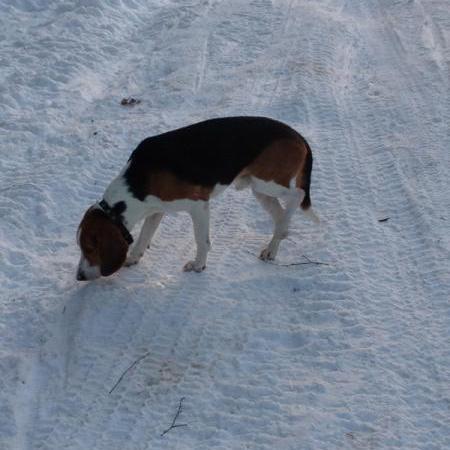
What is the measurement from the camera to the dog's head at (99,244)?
5.05 meters

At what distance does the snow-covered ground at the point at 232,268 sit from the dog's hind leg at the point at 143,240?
0.47ft

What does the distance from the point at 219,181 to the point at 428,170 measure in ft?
9.34

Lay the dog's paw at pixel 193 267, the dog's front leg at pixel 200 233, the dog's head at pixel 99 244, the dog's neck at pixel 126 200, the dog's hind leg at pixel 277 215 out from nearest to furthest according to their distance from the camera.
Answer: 1. the dog's head at pixel 99 244
2. the dog's neck at pixel 126 200
3. the dog's front leg at pixel 200 233
4. the dog's paw at pixel 193 267
5. the dog's hind leg at pixel 277 215

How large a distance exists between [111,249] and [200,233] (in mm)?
781

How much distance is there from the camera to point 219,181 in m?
5.42

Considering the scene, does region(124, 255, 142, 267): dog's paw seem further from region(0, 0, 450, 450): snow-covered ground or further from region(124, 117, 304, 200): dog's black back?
region(124, 117, 304, 200): dog's black back

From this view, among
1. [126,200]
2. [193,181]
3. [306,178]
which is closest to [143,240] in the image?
[126,200]

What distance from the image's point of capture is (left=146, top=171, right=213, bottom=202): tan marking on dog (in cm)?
520

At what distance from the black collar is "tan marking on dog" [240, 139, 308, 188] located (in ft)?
3.44

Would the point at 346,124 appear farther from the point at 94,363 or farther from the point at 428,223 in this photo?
the point at 94,363

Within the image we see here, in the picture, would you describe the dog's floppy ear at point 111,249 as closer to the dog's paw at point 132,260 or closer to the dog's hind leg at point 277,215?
the dog's paw at point 132,260

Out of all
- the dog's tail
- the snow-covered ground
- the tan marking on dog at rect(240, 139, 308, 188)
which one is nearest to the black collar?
the snow-covered ground

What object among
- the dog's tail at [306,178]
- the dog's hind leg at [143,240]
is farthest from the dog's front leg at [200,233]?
the dog's tail at [306,178]

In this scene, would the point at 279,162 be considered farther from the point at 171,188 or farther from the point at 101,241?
the point at 101,241
